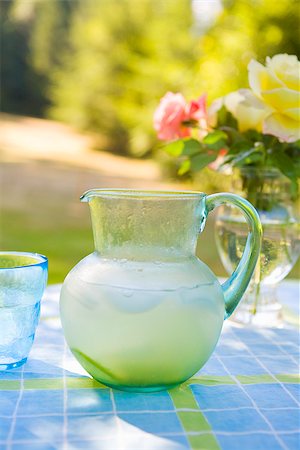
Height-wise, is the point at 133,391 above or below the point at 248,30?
below

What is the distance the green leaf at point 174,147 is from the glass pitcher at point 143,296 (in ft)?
1.24

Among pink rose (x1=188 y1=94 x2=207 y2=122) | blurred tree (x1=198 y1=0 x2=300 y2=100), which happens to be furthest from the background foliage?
pink rose (x1=188 y1=94 x2=207 y2=122)

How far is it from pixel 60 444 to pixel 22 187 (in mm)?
7870

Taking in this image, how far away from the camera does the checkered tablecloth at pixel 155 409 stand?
2.05ft

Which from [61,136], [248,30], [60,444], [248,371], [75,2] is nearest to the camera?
[60,444]

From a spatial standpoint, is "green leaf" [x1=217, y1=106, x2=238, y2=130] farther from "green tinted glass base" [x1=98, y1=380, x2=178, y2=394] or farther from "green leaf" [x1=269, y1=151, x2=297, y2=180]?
"green tinted glass base" [x1=98, y1=380, x2=178, y2=394]

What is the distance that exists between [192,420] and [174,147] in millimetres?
560

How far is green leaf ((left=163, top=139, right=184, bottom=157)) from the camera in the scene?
44.5 inches

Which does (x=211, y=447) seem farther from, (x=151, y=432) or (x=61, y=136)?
(x=61, y=136)

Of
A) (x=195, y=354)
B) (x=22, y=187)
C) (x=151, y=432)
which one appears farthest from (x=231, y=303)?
(x=22, y=187)

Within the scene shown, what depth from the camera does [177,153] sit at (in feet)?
3.74

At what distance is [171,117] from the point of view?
1.19 meters

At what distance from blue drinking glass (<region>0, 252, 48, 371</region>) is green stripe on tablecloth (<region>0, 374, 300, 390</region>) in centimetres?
5

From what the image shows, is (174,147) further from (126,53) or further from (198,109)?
(126,53)
